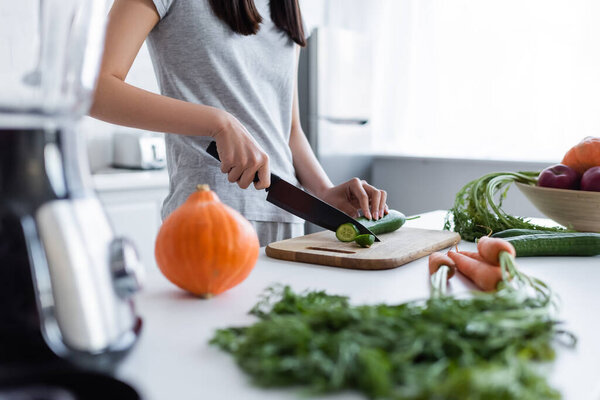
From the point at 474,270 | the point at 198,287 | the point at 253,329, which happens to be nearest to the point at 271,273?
the point at 198,287

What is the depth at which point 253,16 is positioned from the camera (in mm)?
1385

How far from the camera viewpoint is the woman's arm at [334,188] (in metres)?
1.45

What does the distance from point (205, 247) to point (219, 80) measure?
2.29ft

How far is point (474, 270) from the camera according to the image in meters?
0.94

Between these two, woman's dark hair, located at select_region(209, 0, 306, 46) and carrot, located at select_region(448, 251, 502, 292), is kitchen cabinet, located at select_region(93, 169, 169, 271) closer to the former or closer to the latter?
woman's dark hair, located at select_region(209, 0, 306, 46)

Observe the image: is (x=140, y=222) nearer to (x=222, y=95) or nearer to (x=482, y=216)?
(x=222, y=95)

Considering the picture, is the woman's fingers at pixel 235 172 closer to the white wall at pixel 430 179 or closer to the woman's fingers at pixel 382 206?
the woman's fingers at pixel 382 206

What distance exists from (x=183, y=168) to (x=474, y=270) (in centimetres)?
78

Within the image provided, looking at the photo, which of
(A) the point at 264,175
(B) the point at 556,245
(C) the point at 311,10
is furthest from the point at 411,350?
(C) the point at 311,10

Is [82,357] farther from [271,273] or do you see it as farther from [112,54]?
[112,54]

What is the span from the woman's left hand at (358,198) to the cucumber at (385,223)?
0.01m

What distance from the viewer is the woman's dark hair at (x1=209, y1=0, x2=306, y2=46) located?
1353 mm

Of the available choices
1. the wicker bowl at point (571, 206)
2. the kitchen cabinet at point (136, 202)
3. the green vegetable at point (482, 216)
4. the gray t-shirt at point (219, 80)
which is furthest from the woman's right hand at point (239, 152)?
the kitchen cabinet at point (136, 202)

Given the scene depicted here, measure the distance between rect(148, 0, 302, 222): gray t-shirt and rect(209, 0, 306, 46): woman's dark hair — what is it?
0.05ft
